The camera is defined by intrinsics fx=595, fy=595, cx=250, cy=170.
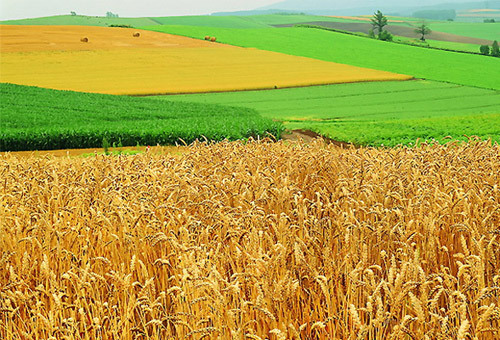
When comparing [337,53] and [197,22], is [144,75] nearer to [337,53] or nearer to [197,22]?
[337,53]

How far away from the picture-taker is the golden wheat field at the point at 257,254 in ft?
12.0

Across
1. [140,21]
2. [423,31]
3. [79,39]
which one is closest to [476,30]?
[423,31]

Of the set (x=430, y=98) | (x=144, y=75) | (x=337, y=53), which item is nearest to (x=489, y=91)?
(x=430, y=98)

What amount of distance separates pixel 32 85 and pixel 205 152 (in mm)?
33600

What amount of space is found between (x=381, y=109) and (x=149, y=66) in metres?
21.3

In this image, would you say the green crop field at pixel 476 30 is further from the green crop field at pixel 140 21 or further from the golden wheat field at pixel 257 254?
the golden wheat field at pixel 257 254

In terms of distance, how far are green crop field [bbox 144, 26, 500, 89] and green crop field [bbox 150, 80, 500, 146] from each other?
5.15 meters

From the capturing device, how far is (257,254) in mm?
4156

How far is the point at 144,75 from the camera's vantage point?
143 ft

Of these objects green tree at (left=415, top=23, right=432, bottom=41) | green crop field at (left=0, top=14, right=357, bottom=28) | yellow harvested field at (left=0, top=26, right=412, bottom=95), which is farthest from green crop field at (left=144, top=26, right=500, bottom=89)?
green tree at (left=415, top=23, right=432, bottom=41)

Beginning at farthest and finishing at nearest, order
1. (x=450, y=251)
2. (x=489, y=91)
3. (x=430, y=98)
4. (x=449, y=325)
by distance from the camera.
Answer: (x=489, y=91)
(x=430, y=98)
(x=450, y=251)
(x=449, y=325)

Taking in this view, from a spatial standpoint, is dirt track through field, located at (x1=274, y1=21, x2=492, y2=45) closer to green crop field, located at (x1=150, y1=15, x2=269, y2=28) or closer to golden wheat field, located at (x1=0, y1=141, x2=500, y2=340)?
green crop field, located at (x1=150, y1=15, x2=269, y2=28)

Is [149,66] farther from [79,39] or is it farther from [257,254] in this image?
[257,254]

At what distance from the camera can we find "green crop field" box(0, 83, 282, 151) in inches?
850
